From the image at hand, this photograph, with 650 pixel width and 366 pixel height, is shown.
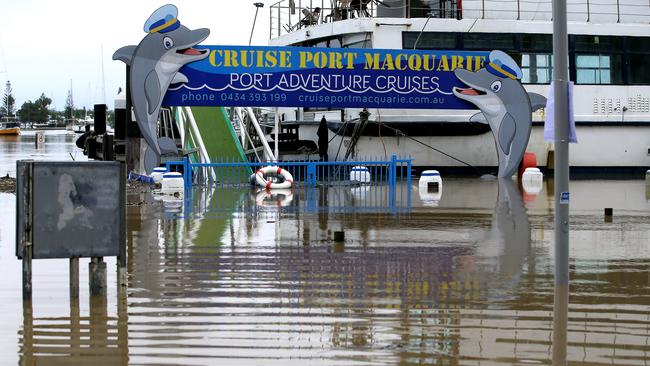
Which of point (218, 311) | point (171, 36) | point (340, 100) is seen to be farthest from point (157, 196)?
point (218, 311)

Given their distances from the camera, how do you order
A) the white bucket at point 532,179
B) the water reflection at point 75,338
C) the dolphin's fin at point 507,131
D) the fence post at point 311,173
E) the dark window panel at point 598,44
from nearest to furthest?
the water reflection at point 75,338 → the fence post at point 311,173 → the dolphin's fin at point 507,131 → the white bucket at point 532,179 → the dark window panel at point 598,44

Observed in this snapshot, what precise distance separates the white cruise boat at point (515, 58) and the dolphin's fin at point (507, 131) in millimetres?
4350

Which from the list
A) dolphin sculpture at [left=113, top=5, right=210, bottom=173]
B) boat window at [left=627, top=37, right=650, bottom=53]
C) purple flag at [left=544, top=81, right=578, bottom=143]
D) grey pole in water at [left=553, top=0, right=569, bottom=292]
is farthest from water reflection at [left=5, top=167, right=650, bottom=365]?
boat window at [left=627, top=37, right=650, bottom=53]

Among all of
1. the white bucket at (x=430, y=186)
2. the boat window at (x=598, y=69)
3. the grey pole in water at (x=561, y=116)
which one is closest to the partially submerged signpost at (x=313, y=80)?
the white bucket at (x=430, y=186)

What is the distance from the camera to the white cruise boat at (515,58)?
2831cm

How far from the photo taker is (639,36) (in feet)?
98.3

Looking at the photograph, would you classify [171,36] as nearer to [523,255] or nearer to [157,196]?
[157,196]

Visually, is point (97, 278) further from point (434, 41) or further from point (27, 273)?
point (434, 41)

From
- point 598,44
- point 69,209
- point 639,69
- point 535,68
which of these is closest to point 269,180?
point 535,68

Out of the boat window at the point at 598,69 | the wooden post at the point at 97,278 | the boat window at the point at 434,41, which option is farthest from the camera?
the boat window at the point at 598,69

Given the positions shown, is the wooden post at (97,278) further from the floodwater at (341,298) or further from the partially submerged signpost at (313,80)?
the partially submerged signpost at (313,80)

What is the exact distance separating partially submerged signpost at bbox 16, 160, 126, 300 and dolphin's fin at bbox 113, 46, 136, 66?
523 inches

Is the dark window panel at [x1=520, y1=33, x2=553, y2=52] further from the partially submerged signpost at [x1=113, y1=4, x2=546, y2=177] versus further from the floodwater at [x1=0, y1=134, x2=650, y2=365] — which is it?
the floodwater at [x1=0, y1=134, x2=650, y2=365]

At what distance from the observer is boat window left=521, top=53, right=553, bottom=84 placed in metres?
29.2
